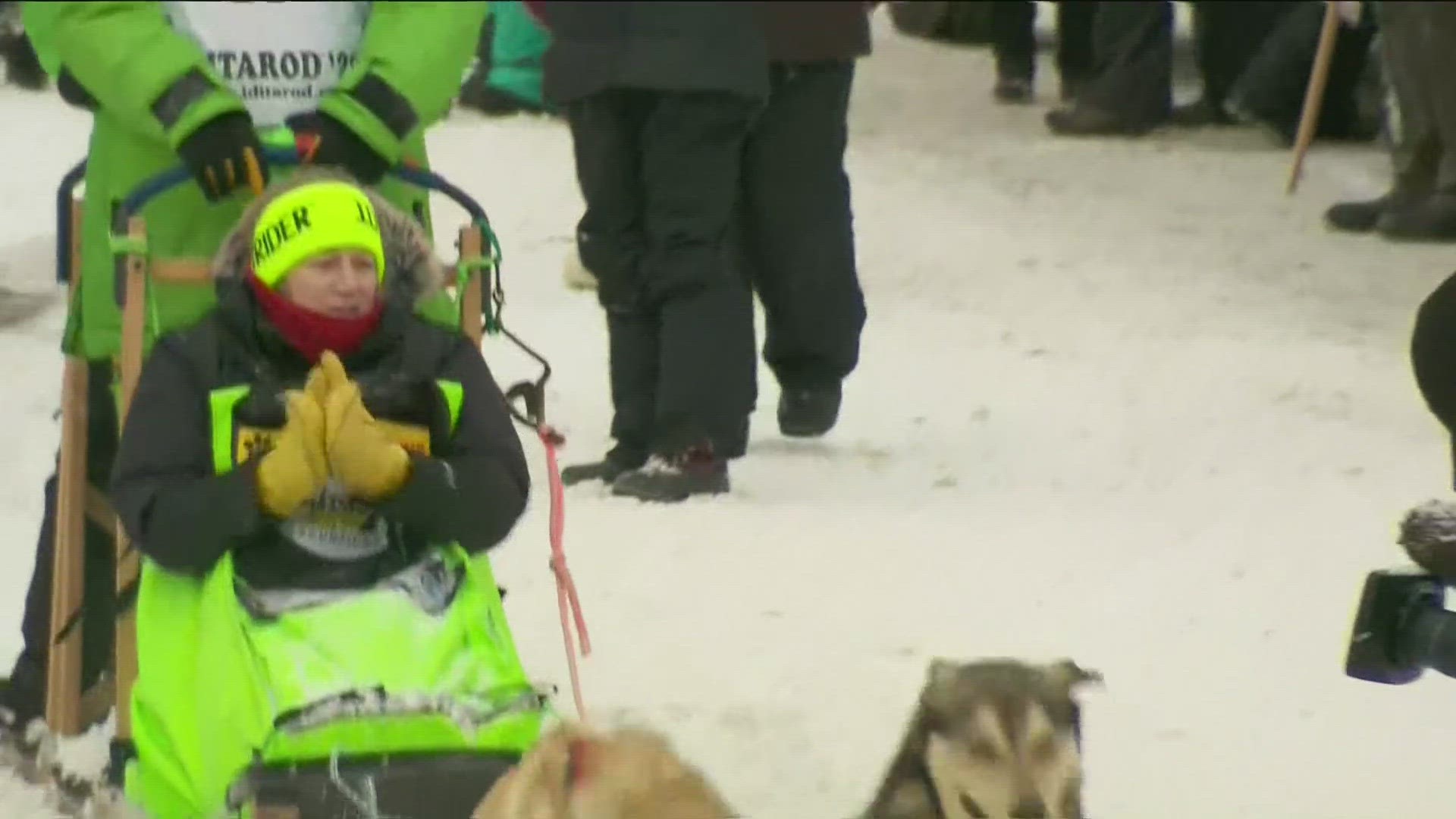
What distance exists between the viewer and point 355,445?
195 cm

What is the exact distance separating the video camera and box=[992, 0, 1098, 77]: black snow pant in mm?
5710

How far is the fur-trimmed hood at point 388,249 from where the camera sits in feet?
7.06

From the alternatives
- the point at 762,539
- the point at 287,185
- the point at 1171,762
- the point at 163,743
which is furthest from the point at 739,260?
the point at 163,743

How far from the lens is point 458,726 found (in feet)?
6.07

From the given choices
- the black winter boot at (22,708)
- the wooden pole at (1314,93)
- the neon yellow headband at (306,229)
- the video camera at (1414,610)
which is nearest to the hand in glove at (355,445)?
the neon yellow headband at (306,229)

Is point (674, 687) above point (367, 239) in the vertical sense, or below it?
below

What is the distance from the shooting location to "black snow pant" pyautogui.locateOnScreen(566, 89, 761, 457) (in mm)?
3451

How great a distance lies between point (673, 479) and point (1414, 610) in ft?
5.60

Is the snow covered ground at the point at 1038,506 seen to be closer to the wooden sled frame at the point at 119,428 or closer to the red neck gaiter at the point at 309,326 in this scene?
the wooden sled frame at the point at 119,428

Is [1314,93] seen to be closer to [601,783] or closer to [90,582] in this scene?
[90,582]

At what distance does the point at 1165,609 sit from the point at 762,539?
65 cm

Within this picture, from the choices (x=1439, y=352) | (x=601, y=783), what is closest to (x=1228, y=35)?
(x=1439, y=352)

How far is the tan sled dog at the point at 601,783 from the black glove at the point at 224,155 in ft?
2.86

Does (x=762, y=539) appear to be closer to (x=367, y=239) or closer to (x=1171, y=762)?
(x=1171, y=762)
